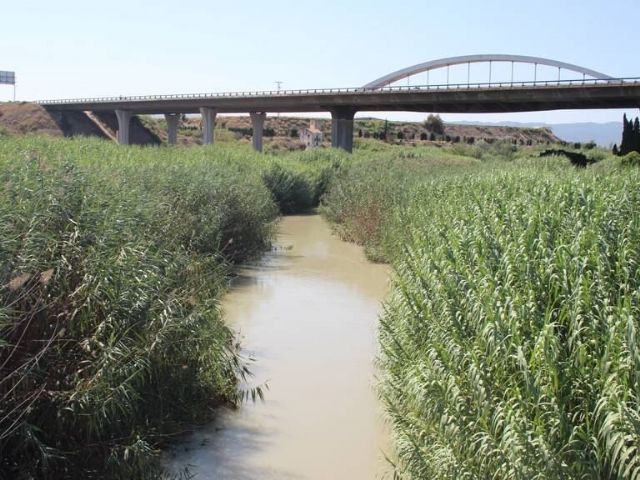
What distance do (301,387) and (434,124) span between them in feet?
319

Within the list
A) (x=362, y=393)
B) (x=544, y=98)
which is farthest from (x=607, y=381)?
(x=544, y=98)

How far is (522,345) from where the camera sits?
16.5ft

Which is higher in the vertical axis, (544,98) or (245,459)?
(544,98)

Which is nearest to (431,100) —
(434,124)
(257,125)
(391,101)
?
(391,101)

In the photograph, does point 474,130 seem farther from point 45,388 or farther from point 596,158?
point 45,388

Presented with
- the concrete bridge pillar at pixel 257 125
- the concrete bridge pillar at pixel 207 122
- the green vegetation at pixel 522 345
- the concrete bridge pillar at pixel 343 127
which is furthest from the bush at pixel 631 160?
Result: the concrete bridge pillar at pixel 207 122

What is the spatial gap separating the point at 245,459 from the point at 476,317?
2.69 metres

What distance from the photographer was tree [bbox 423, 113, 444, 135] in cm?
10281

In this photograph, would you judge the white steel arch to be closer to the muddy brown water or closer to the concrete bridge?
the concrete bridge

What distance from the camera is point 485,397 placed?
16.1 ft

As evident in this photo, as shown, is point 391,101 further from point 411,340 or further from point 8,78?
point 8,78

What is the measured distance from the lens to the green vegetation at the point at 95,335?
5.23 meters

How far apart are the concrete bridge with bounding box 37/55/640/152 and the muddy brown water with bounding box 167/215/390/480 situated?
92.8ft

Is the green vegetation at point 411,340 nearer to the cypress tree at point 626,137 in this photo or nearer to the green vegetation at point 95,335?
the green vegetation at point 95,335
